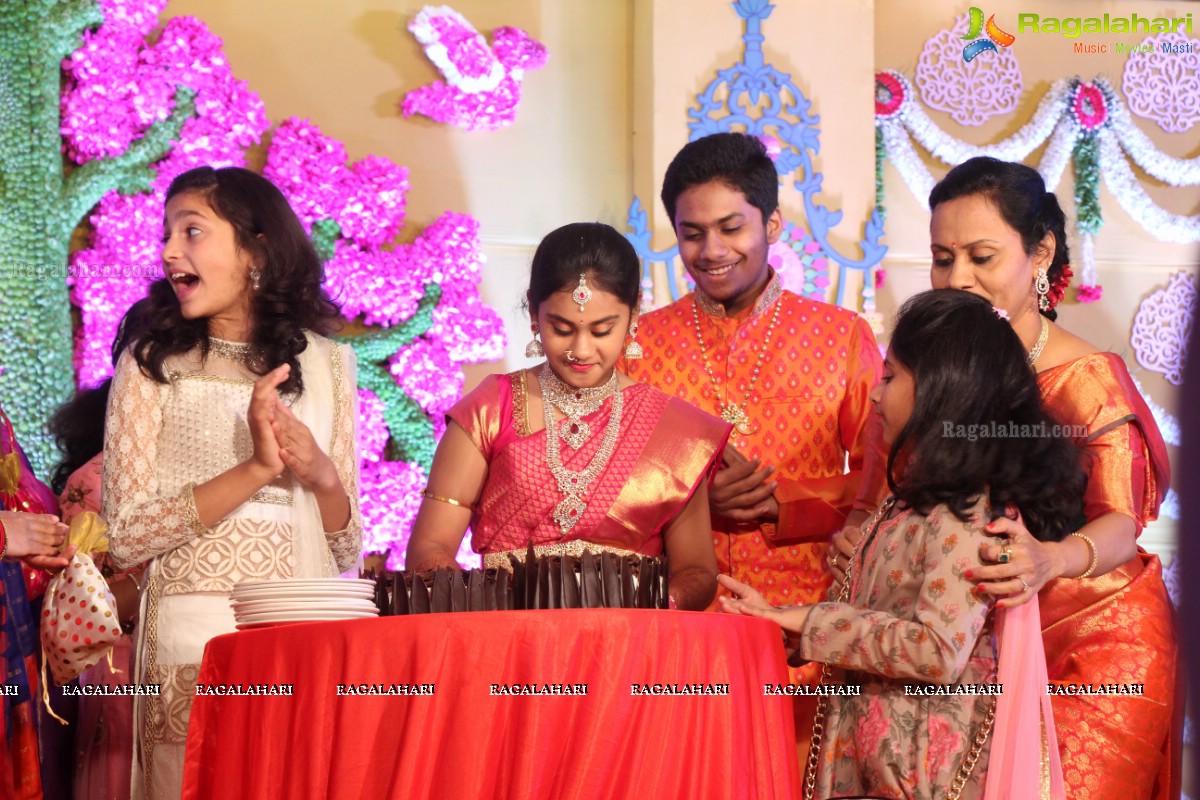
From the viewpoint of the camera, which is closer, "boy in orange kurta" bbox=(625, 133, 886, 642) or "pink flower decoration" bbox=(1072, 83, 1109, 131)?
"boy in orange kurta" bbox=(625, 133, 886, 642)

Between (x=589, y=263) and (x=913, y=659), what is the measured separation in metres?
1.19

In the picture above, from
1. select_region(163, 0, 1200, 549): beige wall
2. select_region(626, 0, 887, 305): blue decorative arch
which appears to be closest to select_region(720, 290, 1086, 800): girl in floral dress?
select_region(626, 0, 887, 305): blue decorative arch

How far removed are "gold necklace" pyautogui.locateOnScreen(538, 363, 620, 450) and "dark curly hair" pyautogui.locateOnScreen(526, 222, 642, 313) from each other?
0.22m

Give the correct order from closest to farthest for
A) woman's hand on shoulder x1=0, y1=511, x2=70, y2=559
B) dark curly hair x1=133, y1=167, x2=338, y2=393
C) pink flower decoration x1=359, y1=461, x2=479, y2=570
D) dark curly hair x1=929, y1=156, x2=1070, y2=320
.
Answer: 1. woman's hand on shoulder x1=0, y1=511, x2=70, y2=559
2. dark curly hair x1=133, y1=167, x2=338, y2=393
3. dark curly hair x1=929, y1=156, x2=1070, y2=320
4. pink flower decoration x1=359, y1=461, x2=479, y2=570

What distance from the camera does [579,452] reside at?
10.3ft

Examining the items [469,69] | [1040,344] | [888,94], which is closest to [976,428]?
[1040,344]

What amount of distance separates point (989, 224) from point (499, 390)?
4.26 ft

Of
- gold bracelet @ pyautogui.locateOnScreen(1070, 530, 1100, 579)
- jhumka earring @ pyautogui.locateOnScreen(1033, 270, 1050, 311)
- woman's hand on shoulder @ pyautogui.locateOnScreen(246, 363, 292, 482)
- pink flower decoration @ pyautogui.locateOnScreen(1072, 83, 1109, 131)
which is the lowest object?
gold bracelet @ pyautogui.locateOnScreen(1070, 530, 1100, 579)

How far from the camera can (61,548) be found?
9.35 feet

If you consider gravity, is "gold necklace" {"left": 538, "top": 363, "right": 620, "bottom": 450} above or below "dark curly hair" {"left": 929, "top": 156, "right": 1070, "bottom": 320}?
below

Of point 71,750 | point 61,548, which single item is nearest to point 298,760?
point 61,548

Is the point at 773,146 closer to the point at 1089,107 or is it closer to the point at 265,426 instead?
the point at 1089,107

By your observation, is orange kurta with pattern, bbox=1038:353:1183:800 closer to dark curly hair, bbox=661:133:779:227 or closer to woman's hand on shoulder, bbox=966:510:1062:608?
woman's hand on shoulder, bbox=966:510:1062:608

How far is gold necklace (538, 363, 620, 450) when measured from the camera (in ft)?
10.3
